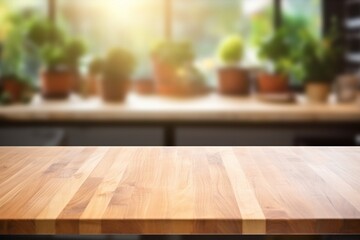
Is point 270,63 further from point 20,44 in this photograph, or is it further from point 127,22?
point 20,44

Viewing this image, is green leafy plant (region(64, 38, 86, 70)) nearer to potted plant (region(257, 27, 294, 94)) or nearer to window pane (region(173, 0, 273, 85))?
window pane (region(173, 0, 273, 85))

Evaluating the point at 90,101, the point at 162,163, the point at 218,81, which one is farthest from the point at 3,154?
the point at 218,81

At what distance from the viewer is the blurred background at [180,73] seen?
281cm

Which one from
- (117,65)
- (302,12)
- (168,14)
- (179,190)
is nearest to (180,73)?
(117,65)

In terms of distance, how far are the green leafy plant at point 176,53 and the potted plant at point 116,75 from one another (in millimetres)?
263

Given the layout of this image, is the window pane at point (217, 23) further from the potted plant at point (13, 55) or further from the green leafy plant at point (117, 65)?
the potted plant at point (13, 55)

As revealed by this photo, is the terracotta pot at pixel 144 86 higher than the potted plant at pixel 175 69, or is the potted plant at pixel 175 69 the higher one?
the potted plant at pixel 175 69

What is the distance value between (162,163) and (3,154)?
1.48ft

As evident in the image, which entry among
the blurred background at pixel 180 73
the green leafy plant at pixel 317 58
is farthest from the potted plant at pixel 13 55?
the green leafy plant at pixel 317 58

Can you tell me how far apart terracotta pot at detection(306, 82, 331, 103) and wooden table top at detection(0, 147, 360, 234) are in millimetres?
1526

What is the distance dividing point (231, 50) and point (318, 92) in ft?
1.86

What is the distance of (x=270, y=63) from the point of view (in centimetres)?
364

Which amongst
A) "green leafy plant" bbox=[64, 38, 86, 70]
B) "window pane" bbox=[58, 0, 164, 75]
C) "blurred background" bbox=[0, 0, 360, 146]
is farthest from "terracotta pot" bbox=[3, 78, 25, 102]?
"window pane" bbox=[58, 0, 164, 75]

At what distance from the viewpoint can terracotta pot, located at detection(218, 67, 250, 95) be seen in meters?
3.44
